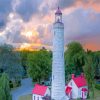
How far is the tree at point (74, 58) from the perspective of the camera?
198ft

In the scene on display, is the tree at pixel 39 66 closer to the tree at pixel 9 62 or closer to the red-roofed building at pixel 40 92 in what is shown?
the tree at pixel 9 62

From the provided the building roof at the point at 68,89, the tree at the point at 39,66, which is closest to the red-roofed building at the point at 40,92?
the building roof at the point at 68,89

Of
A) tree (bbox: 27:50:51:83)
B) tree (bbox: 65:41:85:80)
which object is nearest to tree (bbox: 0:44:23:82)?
tree (bbox: 27:50:51:83)

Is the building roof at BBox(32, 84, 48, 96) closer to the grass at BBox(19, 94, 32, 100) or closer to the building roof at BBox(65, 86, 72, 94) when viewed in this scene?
the grass at BBox(19, 94, 32, 100)

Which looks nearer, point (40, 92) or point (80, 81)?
point (40, 92)

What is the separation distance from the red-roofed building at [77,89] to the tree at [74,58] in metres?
12.6

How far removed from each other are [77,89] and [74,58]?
16.0 m

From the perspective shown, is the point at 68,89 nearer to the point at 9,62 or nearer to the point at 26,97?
the point at 26,97

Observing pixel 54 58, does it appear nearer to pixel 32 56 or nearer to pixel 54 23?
pixel 54 23

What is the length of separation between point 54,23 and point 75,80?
10.7 metres

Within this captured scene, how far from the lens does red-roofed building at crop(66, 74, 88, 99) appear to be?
151 feet

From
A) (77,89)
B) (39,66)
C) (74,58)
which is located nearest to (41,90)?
(77,89)

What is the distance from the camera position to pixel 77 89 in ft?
152

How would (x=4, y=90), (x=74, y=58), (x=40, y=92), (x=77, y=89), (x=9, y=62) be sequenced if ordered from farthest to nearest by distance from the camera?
(x=74, y=58)
(x=9, y=62)
(x=77, y=89)
(x=40, y=92)
(x=4, y=90)
